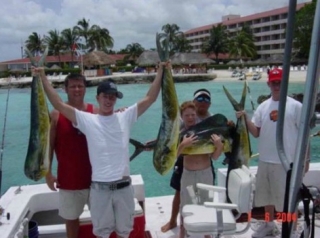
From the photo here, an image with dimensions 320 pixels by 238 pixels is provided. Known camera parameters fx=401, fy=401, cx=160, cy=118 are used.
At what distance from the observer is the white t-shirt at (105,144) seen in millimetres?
2527

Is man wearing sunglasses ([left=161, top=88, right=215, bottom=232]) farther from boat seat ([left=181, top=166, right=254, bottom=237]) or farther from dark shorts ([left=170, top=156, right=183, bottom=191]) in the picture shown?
boat seat ([left=181, top=166, right=254, bottom=237])

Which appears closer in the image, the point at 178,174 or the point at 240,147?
the point at 240,147

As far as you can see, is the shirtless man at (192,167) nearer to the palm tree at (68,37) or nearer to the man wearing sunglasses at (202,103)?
the man wearing sunglasses at (202,103)

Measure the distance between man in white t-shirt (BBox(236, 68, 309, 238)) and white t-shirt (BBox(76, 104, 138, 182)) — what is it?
1.06m

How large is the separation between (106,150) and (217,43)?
69828 millimetres

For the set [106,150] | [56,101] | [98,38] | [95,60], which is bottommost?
[95,60]

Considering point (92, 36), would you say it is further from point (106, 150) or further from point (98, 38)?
point (106, 150)

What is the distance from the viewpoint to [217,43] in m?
70.2

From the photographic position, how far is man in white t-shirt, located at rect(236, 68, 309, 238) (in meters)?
3.04

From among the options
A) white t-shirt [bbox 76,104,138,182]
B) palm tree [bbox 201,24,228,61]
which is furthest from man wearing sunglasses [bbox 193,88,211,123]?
palm tree [bbox 201,24,228,61]

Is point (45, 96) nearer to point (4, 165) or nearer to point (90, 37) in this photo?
point (4, 165)

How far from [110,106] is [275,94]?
4.41 feet

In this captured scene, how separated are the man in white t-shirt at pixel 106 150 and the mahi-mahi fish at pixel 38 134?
0.06 metres

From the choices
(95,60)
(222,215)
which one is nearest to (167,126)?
(222,215)
